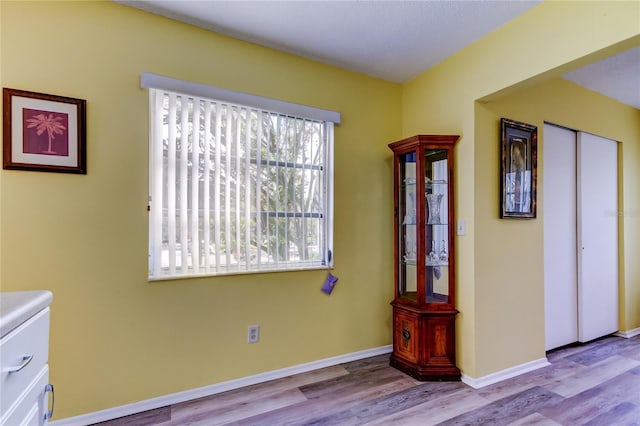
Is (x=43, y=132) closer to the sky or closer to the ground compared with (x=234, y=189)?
closer to the sky

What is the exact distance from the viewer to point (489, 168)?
2.43m

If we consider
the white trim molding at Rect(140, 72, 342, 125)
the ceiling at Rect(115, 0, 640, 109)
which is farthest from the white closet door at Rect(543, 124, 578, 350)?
the white trim molding at Rect(140, 72, 342, 125)

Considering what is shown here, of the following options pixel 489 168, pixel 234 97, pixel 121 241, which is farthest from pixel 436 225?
pixel 121 241

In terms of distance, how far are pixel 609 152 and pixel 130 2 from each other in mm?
4468

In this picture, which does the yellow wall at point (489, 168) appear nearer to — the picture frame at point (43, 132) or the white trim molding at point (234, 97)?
the white trim molding at point (234, 97)

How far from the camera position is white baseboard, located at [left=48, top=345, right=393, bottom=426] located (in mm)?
1861

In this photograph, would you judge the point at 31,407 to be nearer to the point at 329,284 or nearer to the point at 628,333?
the point at 329,284

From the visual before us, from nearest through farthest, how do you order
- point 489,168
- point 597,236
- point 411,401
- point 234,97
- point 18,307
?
point 18,307
point 411,401
point 234,97
point 489,168
point 597,236

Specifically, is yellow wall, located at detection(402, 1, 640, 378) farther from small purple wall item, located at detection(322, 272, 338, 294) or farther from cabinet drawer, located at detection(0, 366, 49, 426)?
cabinet drawer, located at detection(0, 366, 49, 426)

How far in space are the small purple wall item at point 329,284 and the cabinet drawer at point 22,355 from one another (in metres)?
1.82

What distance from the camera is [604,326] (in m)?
3.31

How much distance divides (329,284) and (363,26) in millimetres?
1891

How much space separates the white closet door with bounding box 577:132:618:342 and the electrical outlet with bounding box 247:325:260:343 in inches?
119

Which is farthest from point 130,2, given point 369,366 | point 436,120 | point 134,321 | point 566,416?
point 566,416
